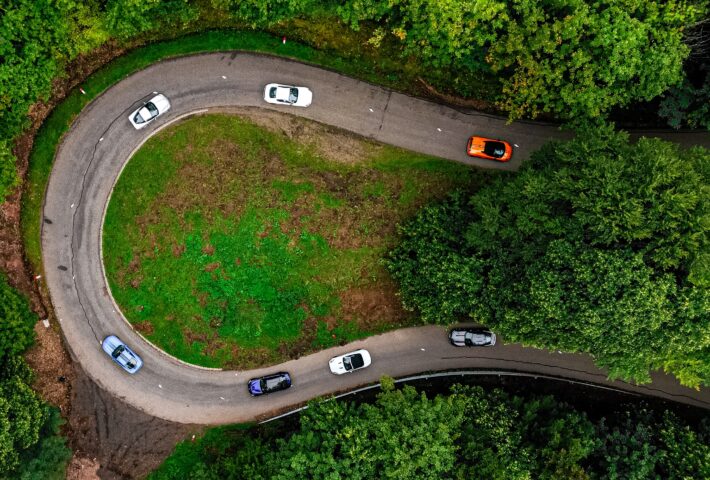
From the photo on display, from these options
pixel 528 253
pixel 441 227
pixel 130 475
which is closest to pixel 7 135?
pixel 130 475

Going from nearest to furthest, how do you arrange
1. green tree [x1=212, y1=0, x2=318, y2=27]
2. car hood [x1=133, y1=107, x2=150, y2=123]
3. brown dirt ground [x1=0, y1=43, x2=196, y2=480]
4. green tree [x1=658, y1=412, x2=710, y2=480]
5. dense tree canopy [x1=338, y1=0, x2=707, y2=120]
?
dense tree canopy [x1=338, y1=0, x2=707, y2=120], green tree [x1=658, y1=412, x2=710, y2=480], green tree [x1=212, y1=0, x2=318, y2=27], brown dirt ground [x1=0, y1=43, x2=196, y2=480], car hood [x1=133, y1=107, x2=150, y2=123]

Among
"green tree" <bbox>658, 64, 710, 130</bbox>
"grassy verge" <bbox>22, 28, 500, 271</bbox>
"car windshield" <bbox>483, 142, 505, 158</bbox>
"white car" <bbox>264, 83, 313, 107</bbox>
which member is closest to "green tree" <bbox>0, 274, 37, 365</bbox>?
"grassy verge" <bbox>22, 28, 500, 271</bbox>

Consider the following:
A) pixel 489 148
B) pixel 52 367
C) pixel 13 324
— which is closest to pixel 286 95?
pixel 489 148

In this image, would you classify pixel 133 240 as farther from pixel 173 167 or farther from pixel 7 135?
pixel 7 135

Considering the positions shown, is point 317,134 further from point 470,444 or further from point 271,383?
point 470,444

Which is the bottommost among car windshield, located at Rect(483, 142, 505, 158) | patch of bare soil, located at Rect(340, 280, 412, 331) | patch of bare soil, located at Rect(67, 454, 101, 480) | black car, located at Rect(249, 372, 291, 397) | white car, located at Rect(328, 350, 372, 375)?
patch of bare soil, located at Rect(67, 454, 101, 480)

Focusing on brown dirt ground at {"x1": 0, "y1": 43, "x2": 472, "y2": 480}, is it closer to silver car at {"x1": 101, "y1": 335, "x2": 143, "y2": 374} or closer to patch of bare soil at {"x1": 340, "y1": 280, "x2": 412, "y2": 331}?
patch of bare soil at {"x1": 340, "y1": 280, "x2": 412, "y2": 331}

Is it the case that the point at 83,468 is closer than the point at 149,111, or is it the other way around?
the point at 149,111
